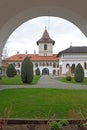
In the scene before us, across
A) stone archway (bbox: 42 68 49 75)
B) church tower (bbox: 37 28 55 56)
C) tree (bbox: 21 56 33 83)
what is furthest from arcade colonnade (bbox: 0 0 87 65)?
stone archway (bbox: 42 68 49 75)

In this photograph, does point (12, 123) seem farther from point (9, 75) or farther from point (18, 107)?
point (9, 75)

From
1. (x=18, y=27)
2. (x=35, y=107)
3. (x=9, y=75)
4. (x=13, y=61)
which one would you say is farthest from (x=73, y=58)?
(x=18, y=27)

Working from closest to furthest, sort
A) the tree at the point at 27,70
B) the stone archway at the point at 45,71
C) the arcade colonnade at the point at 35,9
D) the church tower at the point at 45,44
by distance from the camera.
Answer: the arcade colonnade at the point at 35,9 → the tree at the point at 27,70 → the church tower at the point at 45,44 → the stone archway at the point at 45,71

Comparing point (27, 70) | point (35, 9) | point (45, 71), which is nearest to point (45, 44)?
point (45, 71)

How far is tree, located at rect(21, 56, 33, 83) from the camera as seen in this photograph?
19.0 meters

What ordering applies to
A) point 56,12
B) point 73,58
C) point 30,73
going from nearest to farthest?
1. point 56,12
2. point 30,73
3. point 73,58

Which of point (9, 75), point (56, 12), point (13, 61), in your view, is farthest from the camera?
point (13, 61)

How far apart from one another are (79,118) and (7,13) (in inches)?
57.0

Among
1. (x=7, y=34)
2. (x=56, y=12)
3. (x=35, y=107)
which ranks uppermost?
(x=56, y=12)

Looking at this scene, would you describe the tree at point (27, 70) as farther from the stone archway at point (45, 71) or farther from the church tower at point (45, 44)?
the stone archway at point (45, 71)

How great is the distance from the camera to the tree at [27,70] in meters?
19.0

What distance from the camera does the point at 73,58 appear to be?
40.6 m

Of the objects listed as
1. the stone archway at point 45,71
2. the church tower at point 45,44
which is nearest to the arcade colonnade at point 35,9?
the church tower at point 45,44

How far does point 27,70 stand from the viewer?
1923 centimetres
